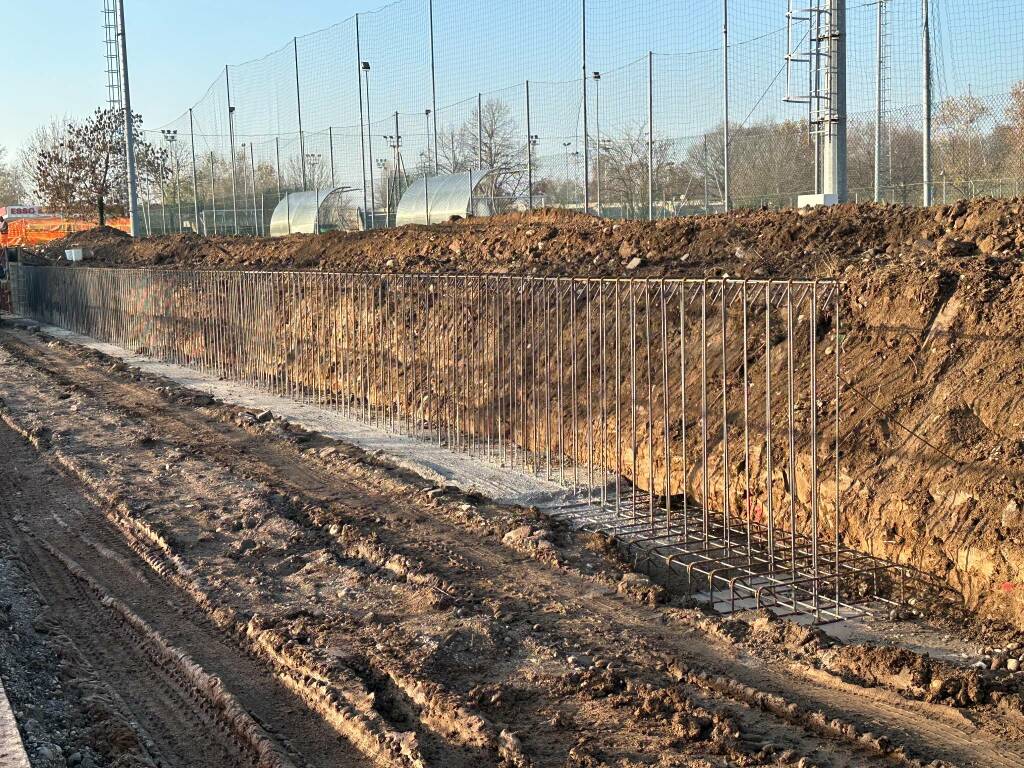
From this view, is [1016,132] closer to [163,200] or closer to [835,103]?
[835,103]

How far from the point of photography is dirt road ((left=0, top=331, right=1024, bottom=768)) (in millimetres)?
4797

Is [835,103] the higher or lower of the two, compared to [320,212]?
lower

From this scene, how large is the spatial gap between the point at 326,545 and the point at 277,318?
9207mm

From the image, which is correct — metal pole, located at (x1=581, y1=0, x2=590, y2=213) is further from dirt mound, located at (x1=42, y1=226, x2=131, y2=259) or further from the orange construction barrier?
the orange construction barrier

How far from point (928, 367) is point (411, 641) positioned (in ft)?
13.7

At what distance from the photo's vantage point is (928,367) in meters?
7.55

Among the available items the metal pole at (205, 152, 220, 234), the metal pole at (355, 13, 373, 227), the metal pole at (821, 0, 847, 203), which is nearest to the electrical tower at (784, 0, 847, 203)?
the metal pole at (821, 0, 847, 203)

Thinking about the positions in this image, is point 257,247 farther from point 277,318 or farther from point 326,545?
point 326,545

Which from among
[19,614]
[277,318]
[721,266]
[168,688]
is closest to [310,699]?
[168,688]

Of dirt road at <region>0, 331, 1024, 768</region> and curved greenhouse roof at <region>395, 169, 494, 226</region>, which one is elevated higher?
curved greenhouse roof at <region>395, 169, 494, 226</region>

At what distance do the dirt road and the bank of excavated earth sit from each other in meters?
1.43

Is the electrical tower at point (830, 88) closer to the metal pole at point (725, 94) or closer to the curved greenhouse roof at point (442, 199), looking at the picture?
the metal pole at point (725, 94)

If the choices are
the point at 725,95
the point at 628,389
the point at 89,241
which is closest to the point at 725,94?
the point at 725,95

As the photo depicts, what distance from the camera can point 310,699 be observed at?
17.6ft
